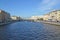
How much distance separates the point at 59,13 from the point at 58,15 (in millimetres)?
2223

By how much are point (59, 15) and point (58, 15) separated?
5.67 ft

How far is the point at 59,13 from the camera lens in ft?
458

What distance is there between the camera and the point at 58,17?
447 ft

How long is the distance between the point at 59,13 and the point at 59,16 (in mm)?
5040

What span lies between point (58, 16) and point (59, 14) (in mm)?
2198

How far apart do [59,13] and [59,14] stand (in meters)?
1.80

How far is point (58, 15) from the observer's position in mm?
138875

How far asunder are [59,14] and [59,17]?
4.90 m

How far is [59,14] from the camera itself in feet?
453

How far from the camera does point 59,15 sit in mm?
137250

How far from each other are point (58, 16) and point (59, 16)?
1.95m

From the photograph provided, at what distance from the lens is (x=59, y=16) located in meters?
136

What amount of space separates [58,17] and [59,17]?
2.18 meters
